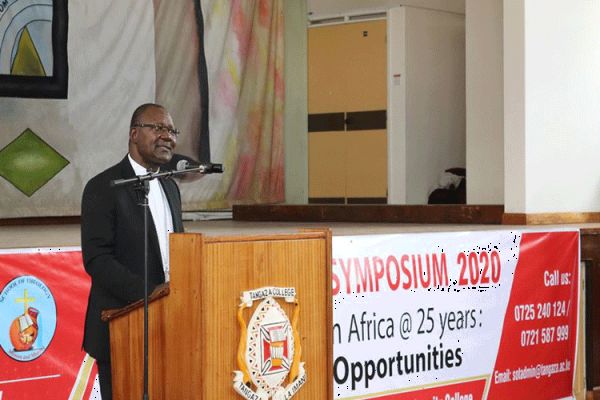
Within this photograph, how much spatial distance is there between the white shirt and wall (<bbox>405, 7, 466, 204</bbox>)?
796cm

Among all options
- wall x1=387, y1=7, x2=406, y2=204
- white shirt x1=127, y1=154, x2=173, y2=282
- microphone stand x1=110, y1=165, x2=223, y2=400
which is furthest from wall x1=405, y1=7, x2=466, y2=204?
microphone stand x1=110, y1=165, x2=223, y2=400

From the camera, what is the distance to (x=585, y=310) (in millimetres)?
6422

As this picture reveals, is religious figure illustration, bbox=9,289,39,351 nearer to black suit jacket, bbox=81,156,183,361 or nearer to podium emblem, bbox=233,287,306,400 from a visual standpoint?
black suit jacket, bbox=81,156,183,361

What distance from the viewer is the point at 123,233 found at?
351cm

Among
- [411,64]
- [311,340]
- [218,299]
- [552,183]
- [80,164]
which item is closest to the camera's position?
[218,299]

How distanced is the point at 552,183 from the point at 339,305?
11.2 feet

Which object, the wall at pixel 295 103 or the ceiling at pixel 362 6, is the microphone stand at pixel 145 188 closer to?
the wall at pixel 295 103

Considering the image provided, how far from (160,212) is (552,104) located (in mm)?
4783

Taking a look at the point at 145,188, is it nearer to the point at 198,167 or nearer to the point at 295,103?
the point at 198,167

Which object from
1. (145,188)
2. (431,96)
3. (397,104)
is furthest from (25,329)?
(431,96)

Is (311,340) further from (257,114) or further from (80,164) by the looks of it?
(257,114)

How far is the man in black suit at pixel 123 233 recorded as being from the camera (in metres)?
3.44

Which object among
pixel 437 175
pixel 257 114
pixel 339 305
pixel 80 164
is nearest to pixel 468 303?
pixel 339 305

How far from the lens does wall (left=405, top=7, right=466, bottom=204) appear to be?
11.5 m
